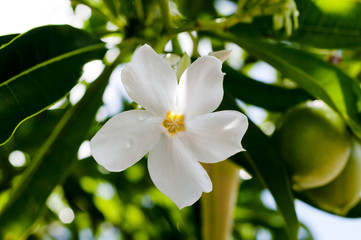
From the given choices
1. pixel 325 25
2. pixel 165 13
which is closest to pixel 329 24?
pixel 325 25

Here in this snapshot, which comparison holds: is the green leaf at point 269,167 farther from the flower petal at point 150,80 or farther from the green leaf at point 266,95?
the flower petal at point 150,80

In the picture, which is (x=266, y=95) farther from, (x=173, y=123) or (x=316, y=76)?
(x=173, y=123)

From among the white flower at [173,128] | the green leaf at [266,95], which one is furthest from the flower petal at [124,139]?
the green leaf at [266,95]

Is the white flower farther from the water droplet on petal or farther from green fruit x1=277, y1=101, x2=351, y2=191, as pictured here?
green fruit x1=277, y1=101, x2=351, y2=191

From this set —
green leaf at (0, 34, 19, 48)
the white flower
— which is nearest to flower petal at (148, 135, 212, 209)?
the white flower

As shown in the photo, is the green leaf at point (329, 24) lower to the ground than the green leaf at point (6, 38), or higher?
lower

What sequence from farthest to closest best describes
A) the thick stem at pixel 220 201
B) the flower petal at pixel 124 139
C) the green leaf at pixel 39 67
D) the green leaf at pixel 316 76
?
the thick stem at pixel 220 201
the green leaf at pixel 316 76
the green leaf at pixel 39 67
the flower petal at pixel 124 139
